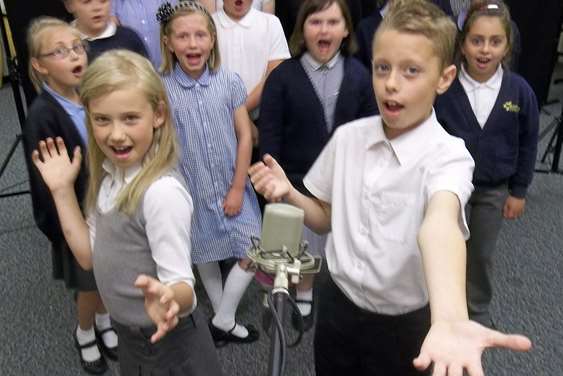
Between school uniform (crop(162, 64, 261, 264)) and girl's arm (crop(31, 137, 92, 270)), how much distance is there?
19.4 inches

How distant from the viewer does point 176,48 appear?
182 centimetres

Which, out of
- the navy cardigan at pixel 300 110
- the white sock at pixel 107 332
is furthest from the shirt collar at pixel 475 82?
the white sock at pixel 107 332

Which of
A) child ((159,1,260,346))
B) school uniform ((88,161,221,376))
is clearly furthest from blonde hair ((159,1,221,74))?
school uniform ((88,161,221,376))

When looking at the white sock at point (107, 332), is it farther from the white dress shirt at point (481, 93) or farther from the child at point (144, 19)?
the white dress shirt at point (481, 93)

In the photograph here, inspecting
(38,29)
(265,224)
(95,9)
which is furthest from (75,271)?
(265,224)

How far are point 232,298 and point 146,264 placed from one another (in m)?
0.85

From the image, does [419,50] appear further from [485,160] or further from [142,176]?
[485,160]

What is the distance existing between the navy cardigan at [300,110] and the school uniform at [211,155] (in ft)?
0.37

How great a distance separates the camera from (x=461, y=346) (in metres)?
0.67

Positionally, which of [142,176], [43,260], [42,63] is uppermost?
[42,63]

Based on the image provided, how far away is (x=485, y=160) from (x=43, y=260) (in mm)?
1959

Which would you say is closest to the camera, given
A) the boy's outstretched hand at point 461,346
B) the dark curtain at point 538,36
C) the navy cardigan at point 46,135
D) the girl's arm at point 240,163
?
the boy's outstretched hand at point 461,346

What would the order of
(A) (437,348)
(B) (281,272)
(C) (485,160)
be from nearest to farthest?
(A) (437,348) < (B) (281,272) < (C) (485,160)

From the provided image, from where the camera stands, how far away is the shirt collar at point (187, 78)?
71.9 inches
